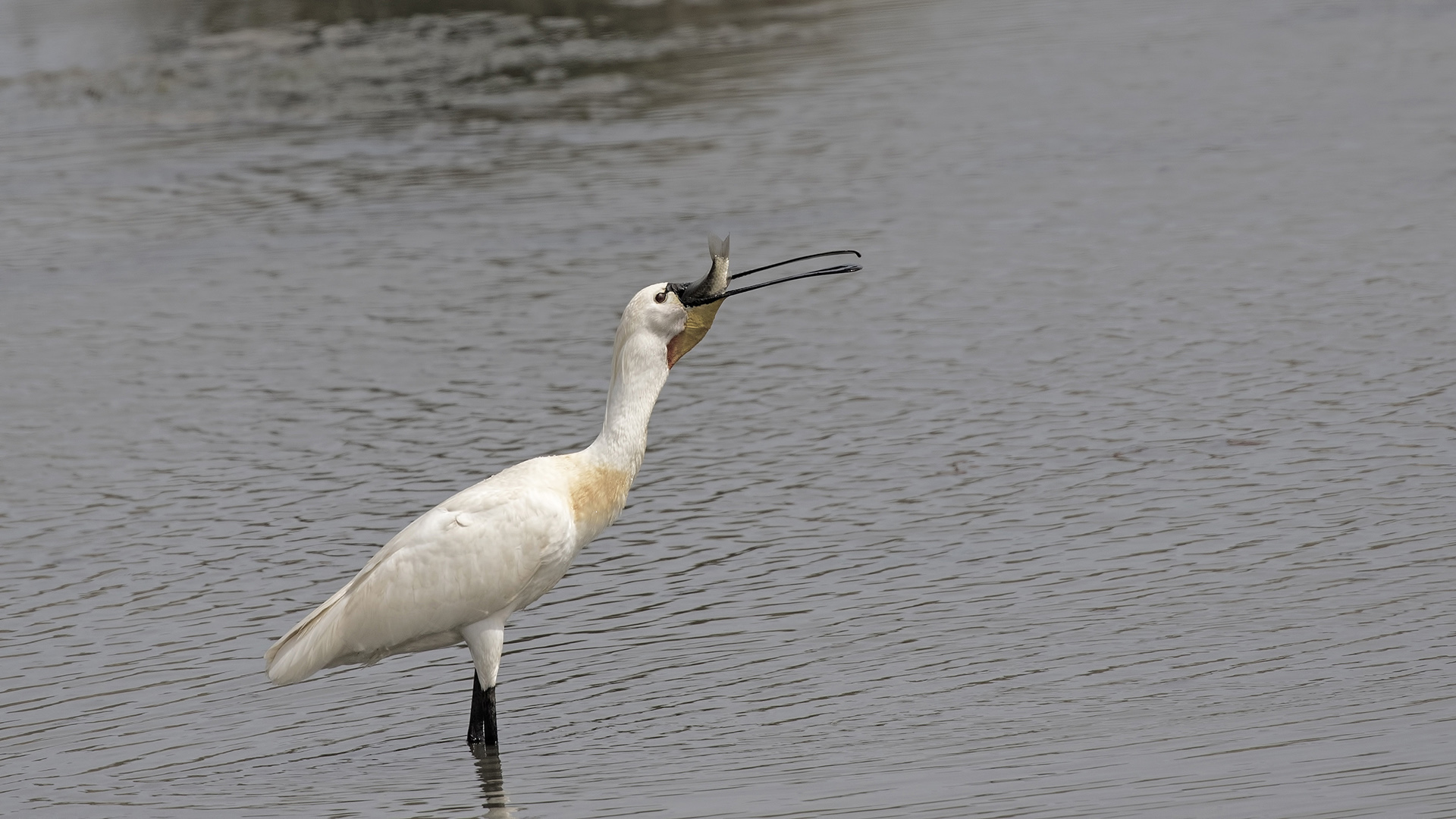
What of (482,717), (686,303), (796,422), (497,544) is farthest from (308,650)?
(796,422)

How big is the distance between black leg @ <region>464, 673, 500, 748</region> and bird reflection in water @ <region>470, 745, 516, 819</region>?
0.02 m

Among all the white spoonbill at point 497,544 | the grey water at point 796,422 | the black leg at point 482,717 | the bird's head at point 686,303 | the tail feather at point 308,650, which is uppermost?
the bird's head at point 686,303

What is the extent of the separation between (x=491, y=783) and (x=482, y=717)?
0.88 feet

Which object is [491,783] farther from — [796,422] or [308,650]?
[796,422]

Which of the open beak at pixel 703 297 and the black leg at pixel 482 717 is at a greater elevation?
the open beak at pixel 703 297

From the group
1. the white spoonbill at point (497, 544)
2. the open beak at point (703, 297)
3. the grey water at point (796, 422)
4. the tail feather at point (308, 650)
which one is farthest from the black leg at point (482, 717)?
the open beak at point (703, 297)

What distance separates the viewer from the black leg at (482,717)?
22.0 feet

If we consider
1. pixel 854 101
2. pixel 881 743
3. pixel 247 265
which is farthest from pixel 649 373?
pixel 854 101

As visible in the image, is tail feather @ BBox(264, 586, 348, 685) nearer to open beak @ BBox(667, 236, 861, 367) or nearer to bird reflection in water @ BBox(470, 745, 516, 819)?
bird reflection in water @ BBox(470, 745, 516, 819)

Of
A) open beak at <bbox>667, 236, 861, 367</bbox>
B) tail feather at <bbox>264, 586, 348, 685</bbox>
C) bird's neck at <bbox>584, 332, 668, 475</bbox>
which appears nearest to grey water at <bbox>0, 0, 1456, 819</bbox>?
tail feather at <bbox>264, 586, 348, 685</bbox>

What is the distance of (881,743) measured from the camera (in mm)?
6500

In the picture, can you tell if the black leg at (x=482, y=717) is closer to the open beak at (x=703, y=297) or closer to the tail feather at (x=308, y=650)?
the tail feather at (x=308, y=650)

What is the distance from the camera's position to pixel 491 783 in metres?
6.57

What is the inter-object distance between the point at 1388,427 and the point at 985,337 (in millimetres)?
2585
